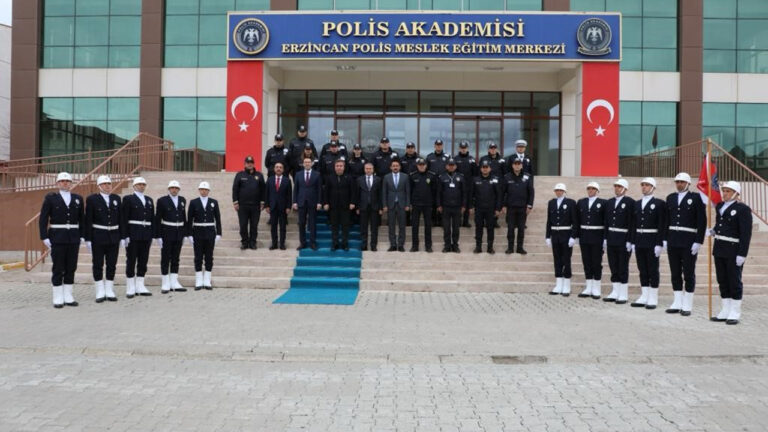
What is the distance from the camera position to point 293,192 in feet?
43.7

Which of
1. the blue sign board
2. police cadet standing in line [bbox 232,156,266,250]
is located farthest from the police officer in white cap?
the blue sign board

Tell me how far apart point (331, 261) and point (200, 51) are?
16.3 metres

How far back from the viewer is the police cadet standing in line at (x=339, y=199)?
1294 centimetres

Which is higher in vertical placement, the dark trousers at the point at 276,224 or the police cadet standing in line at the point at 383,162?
the police cadet standing in line at the point at 383,162

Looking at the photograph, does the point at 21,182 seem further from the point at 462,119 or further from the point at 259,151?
the point at 462,119

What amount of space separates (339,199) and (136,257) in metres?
4.31

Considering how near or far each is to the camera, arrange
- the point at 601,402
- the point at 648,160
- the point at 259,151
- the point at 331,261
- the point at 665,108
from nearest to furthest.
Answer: the point at 601,402
the point at 331,261
the point at 259,151
the point at 648,160
the point at 665,108

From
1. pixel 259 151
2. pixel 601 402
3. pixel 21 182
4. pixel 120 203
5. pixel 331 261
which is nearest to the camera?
pixel 601 402

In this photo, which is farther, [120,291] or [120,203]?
[120,291]

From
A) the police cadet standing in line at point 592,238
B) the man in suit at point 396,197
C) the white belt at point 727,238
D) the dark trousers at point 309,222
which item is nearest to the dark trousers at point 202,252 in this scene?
the dark trousers at point 309,222

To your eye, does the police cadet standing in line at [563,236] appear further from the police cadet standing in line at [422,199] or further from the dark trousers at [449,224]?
the police cadet standing in line at [422,199]

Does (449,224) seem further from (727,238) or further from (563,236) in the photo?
(727,238)

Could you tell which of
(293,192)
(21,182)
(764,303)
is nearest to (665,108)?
(764,303)

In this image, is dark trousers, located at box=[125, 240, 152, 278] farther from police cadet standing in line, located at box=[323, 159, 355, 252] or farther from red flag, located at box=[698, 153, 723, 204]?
red flag, located at box=[698, 153, 723, 204]
